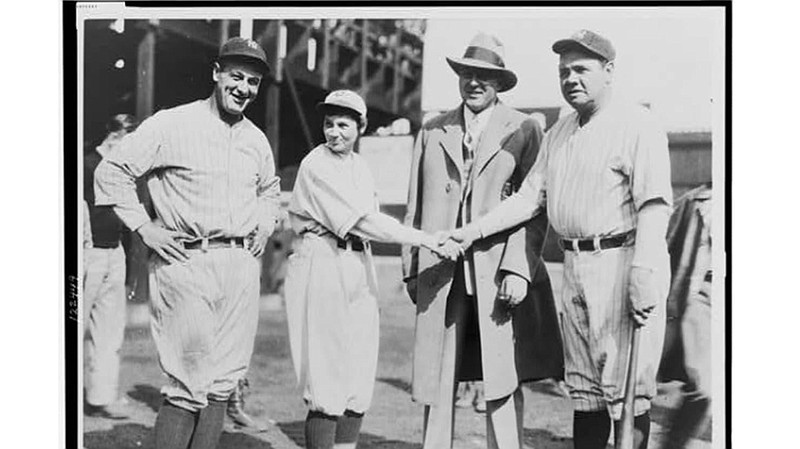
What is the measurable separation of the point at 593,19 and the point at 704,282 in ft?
3.73

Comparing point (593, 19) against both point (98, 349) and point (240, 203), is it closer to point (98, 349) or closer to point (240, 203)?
point (240, 203)

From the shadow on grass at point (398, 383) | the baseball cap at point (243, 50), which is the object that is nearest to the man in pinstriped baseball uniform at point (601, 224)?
the shadow on grass at point (398, 383)

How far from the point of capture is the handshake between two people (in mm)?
3615

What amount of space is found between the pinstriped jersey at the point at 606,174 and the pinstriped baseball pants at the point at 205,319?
1.23 meters

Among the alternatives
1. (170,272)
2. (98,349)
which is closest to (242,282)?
(170,272)

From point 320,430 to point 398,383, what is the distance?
1.19 feet

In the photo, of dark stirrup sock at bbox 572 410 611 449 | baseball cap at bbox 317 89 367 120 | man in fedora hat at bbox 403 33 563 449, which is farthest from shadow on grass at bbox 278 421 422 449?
baseball cap at bbox 317 89 367 120

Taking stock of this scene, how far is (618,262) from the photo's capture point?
361cm

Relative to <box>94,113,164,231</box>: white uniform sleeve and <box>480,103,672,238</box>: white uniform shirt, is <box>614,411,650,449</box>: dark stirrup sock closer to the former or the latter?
<box>480,103,672,238</box>: white uniform shirt

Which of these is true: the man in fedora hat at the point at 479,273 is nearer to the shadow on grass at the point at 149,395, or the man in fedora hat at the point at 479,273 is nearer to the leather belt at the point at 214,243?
the leather belt at the point at 214,243

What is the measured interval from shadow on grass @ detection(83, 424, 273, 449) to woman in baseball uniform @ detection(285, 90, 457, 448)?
26 centimetres

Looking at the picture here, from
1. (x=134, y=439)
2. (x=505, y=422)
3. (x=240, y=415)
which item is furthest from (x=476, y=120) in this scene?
(x=134, y=439)

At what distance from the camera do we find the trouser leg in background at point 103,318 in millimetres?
3758

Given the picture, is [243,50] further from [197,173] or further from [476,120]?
[476,120]
